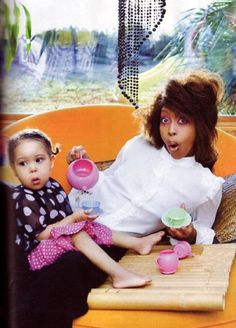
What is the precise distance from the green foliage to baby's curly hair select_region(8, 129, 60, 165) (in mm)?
145

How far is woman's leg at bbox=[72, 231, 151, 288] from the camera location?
1597 mm

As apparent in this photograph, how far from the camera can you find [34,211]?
1.60 m

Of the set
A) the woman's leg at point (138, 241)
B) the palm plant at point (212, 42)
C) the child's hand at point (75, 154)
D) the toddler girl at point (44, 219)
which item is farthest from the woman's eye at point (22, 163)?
the palm plant at point (212, 42)

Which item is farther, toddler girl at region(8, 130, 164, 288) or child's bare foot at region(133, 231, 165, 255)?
child's bare foot at region(133, 231, 165, 255)

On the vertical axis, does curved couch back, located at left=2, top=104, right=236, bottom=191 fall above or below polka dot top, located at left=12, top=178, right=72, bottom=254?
above

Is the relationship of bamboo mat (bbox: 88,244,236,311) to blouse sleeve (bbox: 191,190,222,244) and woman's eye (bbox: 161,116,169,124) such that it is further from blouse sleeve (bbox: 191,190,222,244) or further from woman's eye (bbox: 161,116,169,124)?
woman's eye (bbox: 161,116,169,124)

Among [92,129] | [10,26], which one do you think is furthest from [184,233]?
[10,26]

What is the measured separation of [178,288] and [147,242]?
0.19 metres

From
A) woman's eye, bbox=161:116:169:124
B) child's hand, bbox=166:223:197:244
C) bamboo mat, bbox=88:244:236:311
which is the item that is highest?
woman's eye, bbox=161:116:169:124

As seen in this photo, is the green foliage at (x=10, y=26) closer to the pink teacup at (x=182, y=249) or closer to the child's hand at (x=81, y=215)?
the child's hand at (x=81, y=215)

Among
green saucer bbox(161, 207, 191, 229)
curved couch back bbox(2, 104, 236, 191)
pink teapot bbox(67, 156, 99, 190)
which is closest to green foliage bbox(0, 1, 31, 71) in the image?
curved couch back bbox(2, 104, 236, 191)

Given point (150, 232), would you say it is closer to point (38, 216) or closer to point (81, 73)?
point (38, 216)

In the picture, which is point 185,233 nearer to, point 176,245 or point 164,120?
point 176,245

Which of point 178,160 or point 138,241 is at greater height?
point 178,160
